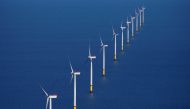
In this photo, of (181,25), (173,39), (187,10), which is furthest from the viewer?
(187,10)

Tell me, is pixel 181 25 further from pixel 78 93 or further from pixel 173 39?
pixel 78 93

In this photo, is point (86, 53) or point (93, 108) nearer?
point (93, 108)

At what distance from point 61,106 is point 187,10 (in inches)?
2712

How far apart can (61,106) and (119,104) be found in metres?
4.22

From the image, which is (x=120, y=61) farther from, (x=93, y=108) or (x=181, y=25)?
(x=181, y=25)

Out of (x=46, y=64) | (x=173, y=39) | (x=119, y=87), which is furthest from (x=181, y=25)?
(x=119, y=87)

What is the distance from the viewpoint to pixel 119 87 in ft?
194

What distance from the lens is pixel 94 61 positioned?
69.7 meters

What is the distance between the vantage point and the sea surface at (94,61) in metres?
54.7

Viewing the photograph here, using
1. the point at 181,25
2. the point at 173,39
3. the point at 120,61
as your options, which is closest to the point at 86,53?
the point at 120,61

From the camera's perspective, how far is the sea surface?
54.7 meters

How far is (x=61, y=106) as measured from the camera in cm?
5184

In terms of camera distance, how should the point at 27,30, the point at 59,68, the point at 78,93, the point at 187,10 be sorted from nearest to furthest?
the point at 78,93 < the point at 59,68 < the point at 27,30 < the point at 187,10

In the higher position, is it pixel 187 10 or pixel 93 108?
pixel 187 10
